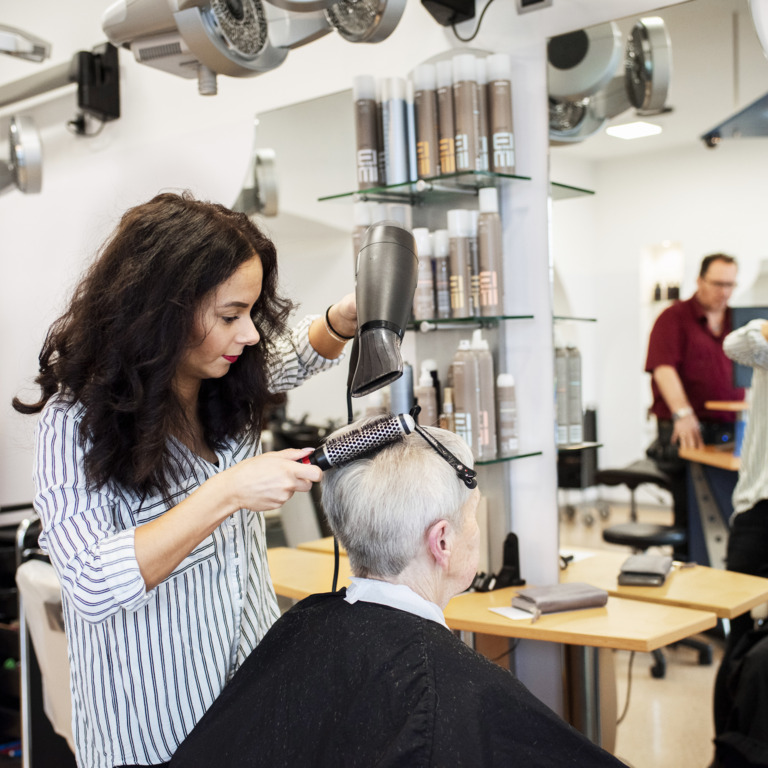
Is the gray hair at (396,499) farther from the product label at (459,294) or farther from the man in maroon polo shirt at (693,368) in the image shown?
the man in maroon polo shirt at (693,368)

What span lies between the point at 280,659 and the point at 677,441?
4.12 feet

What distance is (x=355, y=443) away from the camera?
45.1 inches

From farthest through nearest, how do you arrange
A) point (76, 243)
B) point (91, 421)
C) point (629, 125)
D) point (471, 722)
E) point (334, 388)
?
point (76, 243), point (334, 388), point (629, 125), point (91, 421), point (471, 722)

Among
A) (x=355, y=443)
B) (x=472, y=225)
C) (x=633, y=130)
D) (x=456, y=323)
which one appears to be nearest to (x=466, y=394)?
(x=456, y=323)

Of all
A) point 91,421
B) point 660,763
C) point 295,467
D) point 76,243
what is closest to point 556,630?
point 660,763

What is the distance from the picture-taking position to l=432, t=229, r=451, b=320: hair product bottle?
2.02 m

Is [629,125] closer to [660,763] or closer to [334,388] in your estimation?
[334,388]

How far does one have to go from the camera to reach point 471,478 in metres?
1.19

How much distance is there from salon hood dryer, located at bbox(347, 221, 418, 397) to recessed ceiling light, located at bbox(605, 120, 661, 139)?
0.98 metres

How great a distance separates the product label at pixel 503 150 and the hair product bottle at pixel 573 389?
48 cm

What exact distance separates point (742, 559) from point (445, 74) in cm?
136

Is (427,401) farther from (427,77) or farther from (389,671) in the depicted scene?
(389,671)

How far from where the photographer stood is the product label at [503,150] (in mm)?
1984

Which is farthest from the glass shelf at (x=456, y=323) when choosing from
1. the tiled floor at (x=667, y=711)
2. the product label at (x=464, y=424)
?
the tiled floor at (x=667, y=711)
